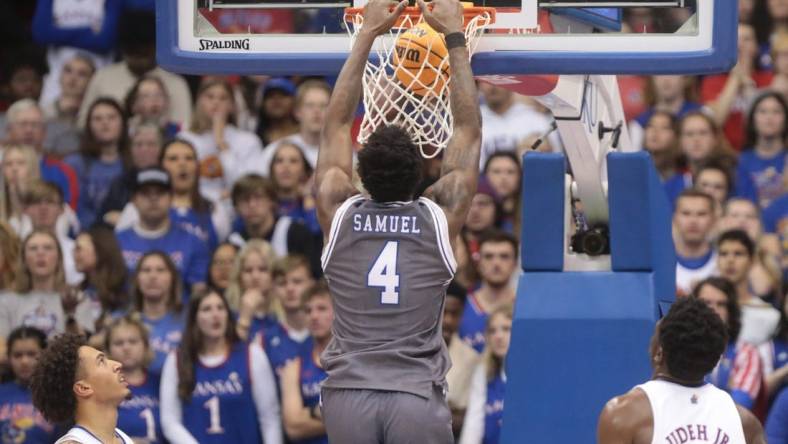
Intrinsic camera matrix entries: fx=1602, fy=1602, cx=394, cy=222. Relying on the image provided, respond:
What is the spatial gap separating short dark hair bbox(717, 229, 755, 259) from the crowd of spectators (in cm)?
2

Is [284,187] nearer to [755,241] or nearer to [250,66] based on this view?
[755,241]

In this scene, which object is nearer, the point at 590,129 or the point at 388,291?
the point at 388,291

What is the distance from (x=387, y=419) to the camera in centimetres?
541

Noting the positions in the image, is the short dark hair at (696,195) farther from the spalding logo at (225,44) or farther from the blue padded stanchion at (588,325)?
the spalding logo at (225,44)

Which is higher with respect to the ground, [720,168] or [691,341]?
[720,168]

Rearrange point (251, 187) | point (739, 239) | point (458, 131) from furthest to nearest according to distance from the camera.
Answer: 1. point (251, 187)
2. point (739, 239)
3. point (458, 131)

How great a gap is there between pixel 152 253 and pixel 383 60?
4070 mm

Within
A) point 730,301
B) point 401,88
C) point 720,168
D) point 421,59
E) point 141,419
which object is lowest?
point 141,419

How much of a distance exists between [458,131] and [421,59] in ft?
1.25

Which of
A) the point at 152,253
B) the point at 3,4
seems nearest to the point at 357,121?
the point at 152,253

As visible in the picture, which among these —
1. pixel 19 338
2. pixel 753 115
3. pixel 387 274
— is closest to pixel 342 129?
pixel 387 274

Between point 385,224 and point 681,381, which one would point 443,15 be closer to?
point 385,224

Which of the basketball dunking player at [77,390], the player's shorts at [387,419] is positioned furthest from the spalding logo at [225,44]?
the player's shorts at [387,419]

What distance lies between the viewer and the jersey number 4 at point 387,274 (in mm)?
5504
